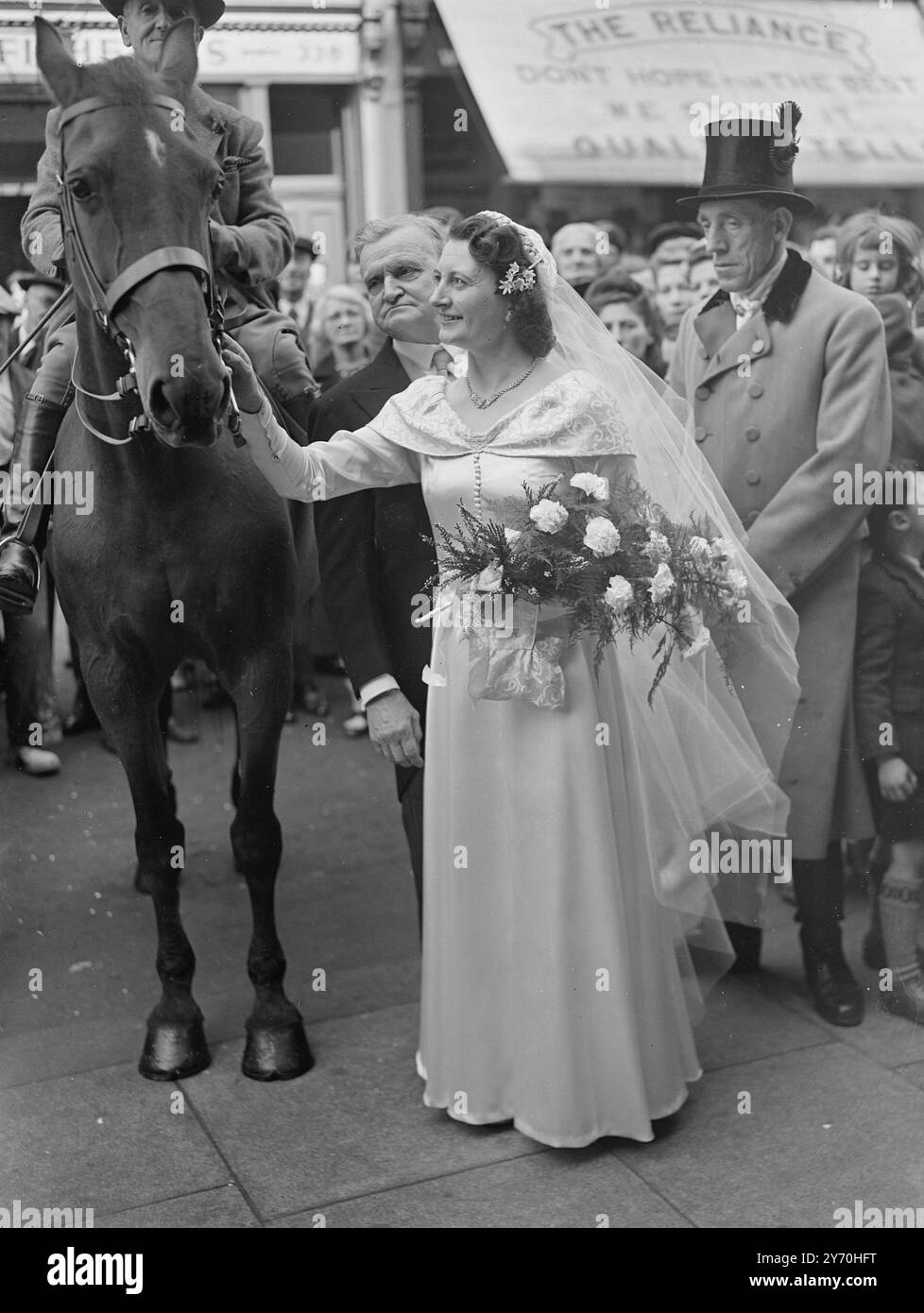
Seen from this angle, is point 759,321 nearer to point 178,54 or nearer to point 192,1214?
point 178,54

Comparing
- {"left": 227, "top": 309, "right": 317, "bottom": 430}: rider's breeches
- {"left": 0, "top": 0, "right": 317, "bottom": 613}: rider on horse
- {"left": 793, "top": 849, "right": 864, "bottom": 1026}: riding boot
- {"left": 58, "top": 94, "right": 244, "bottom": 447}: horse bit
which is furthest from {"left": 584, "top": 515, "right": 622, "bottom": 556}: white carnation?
{"left": 793, "top": 849, "right": 864, "bottom": 1026}: riding boot

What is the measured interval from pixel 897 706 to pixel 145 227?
2643mm

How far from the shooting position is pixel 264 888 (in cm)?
410

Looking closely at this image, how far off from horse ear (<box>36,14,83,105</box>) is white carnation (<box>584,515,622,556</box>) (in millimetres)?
1543

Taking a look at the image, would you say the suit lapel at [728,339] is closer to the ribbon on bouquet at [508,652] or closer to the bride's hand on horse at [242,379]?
the ribbon on bouquet at [508,652]

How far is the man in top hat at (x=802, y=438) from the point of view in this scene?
13.2ft

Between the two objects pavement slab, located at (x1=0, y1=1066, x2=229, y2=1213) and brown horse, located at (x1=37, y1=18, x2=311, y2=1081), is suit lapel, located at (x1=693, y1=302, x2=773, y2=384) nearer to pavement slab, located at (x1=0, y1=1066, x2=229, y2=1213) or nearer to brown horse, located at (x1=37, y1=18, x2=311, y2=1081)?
brown horse, located at (x1=37, y1=18, x2=311, y2=1081)

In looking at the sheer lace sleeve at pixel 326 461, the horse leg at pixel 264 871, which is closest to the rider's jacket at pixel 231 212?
the sheer lace sleeve at pixel 326 461

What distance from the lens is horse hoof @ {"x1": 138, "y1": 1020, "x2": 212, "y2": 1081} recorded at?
395 centimetres

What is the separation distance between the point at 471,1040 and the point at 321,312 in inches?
178

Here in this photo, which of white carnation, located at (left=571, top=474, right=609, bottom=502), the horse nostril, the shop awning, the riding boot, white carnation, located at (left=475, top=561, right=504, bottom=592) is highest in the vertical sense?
the shop awning

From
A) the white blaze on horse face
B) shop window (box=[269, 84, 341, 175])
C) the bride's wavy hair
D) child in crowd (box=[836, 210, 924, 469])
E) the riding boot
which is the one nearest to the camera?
the white blaze on horse face
